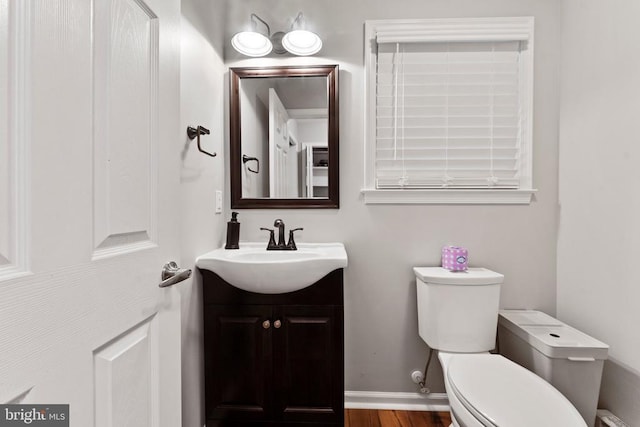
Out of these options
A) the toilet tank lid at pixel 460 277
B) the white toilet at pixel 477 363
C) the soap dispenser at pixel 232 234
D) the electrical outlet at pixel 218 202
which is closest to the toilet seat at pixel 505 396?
the white toilet at pixel 477 363

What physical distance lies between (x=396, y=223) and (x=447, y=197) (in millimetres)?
315

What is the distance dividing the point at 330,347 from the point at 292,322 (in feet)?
0.68

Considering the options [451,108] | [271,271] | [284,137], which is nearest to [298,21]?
[284,137]

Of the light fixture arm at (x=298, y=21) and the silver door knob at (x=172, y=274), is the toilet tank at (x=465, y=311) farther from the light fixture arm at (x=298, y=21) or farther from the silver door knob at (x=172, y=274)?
the light fixture arm at (x=298, y=21)

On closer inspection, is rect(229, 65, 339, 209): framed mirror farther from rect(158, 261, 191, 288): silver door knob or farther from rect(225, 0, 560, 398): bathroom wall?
rect(158, 261, 191, 288): silver door knob

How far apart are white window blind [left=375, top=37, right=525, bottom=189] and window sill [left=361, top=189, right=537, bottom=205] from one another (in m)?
0.04

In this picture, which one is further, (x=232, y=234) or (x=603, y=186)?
(x=232, y=234)

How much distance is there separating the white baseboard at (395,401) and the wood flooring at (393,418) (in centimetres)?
3

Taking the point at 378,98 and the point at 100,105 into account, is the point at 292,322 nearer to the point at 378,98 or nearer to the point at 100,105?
the point at 100,105

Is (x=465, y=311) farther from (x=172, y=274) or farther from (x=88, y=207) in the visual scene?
(x=88, y=207)

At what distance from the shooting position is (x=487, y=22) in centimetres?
169

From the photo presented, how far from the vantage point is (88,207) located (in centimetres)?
52

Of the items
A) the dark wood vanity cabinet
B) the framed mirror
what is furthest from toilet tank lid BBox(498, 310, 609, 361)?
the framed mirror

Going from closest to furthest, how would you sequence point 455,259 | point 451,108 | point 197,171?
point 197,171 < point 455,259 < point 451,108
